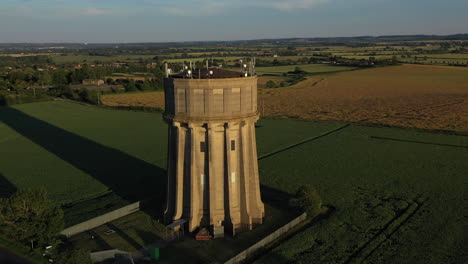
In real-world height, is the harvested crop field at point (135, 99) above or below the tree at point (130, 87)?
below

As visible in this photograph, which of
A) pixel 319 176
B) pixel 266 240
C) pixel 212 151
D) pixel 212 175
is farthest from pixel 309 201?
pixel 319 176

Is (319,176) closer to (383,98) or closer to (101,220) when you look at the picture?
(101,220)

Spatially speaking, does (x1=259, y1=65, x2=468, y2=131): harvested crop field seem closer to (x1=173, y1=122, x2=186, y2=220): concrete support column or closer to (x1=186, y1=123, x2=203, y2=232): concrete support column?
(x1=186, y1=123, x2=203, y2=232): concrete support column

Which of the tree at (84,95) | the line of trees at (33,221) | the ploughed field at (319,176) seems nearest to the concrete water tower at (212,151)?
the ploughed field at (319,176)

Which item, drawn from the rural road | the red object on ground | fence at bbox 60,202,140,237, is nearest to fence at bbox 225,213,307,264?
the red object on ground

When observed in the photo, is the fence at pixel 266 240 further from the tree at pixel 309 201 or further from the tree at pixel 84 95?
the tree at pixel 84 95
